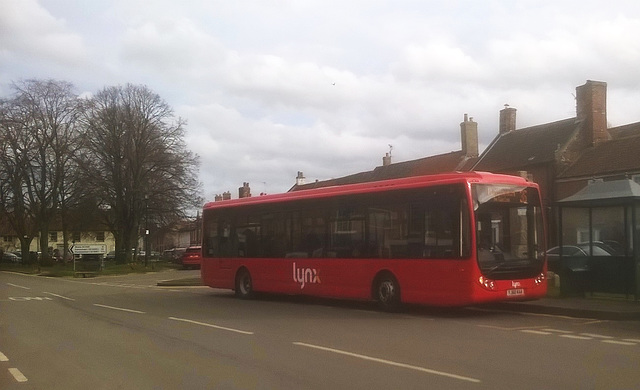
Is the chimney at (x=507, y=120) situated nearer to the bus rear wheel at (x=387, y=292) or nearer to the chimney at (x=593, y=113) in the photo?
the chimney at (x=593, y=113)

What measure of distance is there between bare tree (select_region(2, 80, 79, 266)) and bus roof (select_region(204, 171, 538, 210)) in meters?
40.6

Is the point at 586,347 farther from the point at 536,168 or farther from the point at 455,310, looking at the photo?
the point at 536,168

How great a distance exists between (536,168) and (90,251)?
99.1 feet

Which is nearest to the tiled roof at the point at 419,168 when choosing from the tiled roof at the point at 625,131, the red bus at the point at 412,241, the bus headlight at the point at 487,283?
the tiled roof at the point at 625,131

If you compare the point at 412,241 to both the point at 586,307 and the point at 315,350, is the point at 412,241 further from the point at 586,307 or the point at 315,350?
the point at 315,350

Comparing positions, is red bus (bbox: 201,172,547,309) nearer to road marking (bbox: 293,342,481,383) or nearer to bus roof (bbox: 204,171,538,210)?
bus roof (bbox: 204,171,538,210)

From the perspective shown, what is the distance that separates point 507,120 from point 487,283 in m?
36.3

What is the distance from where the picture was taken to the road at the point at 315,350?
8.73 metres

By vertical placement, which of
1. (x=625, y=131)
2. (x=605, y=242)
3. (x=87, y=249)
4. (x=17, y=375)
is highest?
(x=625, y=131)

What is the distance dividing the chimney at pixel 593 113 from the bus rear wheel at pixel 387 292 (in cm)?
2845

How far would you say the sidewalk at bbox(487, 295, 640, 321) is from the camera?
15.1 meters

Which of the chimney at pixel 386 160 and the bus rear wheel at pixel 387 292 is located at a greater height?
the chimney at pixel 386 160

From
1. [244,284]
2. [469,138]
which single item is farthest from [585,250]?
[469,138]

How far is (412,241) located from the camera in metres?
16.4
